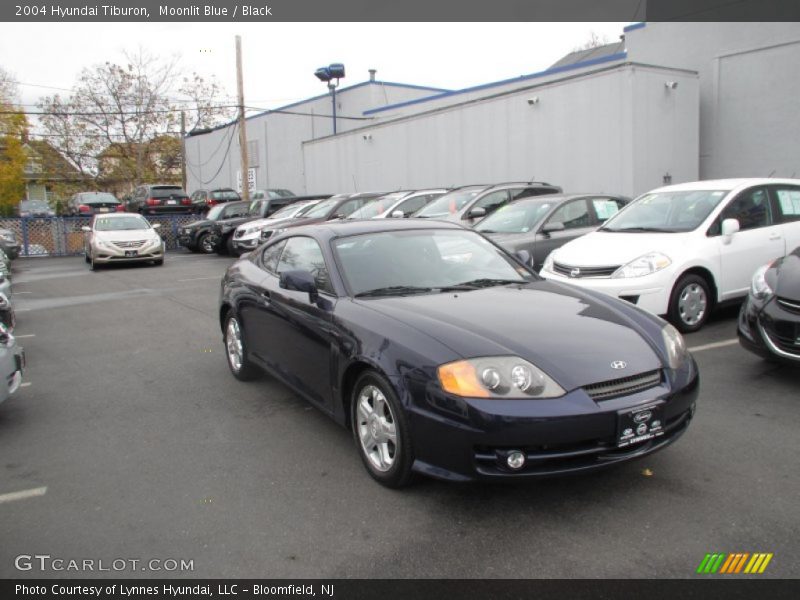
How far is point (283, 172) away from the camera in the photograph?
34969 millimetres

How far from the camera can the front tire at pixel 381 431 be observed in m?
3.49

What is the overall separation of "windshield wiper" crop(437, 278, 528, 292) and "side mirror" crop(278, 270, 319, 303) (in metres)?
0.83

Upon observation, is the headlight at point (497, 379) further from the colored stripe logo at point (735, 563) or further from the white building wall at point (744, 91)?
the white building wall at point (744, 91)

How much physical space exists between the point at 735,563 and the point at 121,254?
16.4 meters

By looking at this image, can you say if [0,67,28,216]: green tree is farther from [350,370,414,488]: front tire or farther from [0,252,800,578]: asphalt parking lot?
[350,370,414,488]: front tire

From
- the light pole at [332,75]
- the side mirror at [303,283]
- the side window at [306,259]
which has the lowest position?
the side mirror at [303,283]

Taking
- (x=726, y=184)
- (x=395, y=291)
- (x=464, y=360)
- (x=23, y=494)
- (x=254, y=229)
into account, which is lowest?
(x=23, y=494)

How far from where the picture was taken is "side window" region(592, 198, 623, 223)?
33.7 feet

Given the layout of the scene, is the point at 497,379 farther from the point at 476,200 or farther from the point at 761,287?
the point at 476,200

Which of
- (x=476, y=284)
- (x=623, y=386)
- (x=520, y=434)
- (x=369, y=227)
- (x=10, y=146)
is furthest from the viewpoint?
(x=10, y=146)

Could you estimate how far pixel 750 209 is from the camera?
25.6ft

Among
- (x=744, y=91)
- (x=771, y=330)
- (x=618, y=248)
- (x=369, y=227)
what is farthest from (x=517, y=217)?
(x=744, y=91)

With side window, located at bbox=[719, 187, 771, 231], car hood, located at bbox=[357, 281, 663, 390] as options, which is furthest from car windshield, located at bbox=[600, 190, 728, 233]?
car hood, located at bbox=[357, 281, 663, 390]

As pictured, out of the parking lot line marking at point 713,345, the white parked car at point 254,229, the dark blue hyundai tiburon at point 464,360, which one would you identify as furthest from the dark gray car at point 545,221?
the white parked car at point 254,229
